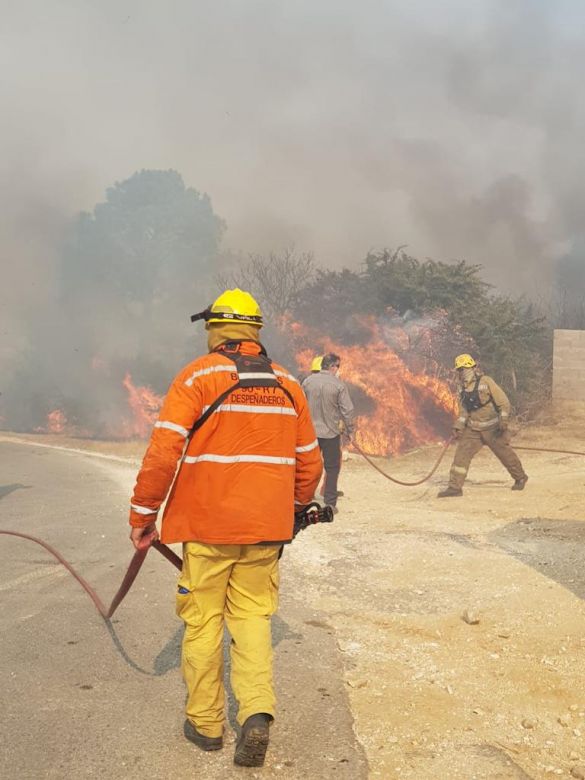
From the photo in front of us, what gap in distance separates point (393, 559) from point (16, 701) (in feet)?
12.3

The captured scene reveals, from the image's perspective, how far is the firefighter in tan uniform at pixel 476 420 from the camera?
10.6 meters

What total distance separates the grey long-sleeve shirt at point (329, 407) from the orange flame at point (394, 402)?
307 inches

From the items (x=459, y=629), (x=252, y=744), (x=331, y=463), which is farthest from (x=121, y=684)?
(x=331, y=463)

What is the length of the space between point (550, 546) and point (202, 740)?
4718 mm

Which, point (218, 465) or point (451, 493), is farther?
point (451, 493)

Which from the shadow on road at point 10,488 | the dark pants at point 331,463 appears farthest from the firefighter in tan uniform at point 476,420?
the shadow on road at point 10,488

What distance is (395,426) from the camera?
699 inches

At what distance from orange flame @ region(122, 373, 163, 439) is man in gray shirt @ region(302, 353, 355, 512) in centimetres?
1305

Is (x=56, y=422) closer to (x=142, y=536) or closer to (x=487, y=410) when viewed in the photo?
(x=487, y=410)

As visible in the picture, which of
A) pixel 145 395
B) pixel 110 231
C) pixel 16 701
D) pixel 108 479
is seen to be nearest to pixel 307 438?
pixel 16 701

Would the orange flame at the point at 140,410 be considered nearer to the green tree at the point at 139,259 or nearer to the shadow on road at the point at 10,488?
the green tree at the point at 139,259

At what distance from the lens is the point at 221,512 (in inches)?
127

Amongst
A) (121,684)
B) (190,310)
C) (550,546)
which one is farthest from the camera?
(190,310)

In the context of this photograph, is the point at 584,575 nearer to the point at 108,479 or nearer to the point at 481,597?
the point at 481,597
